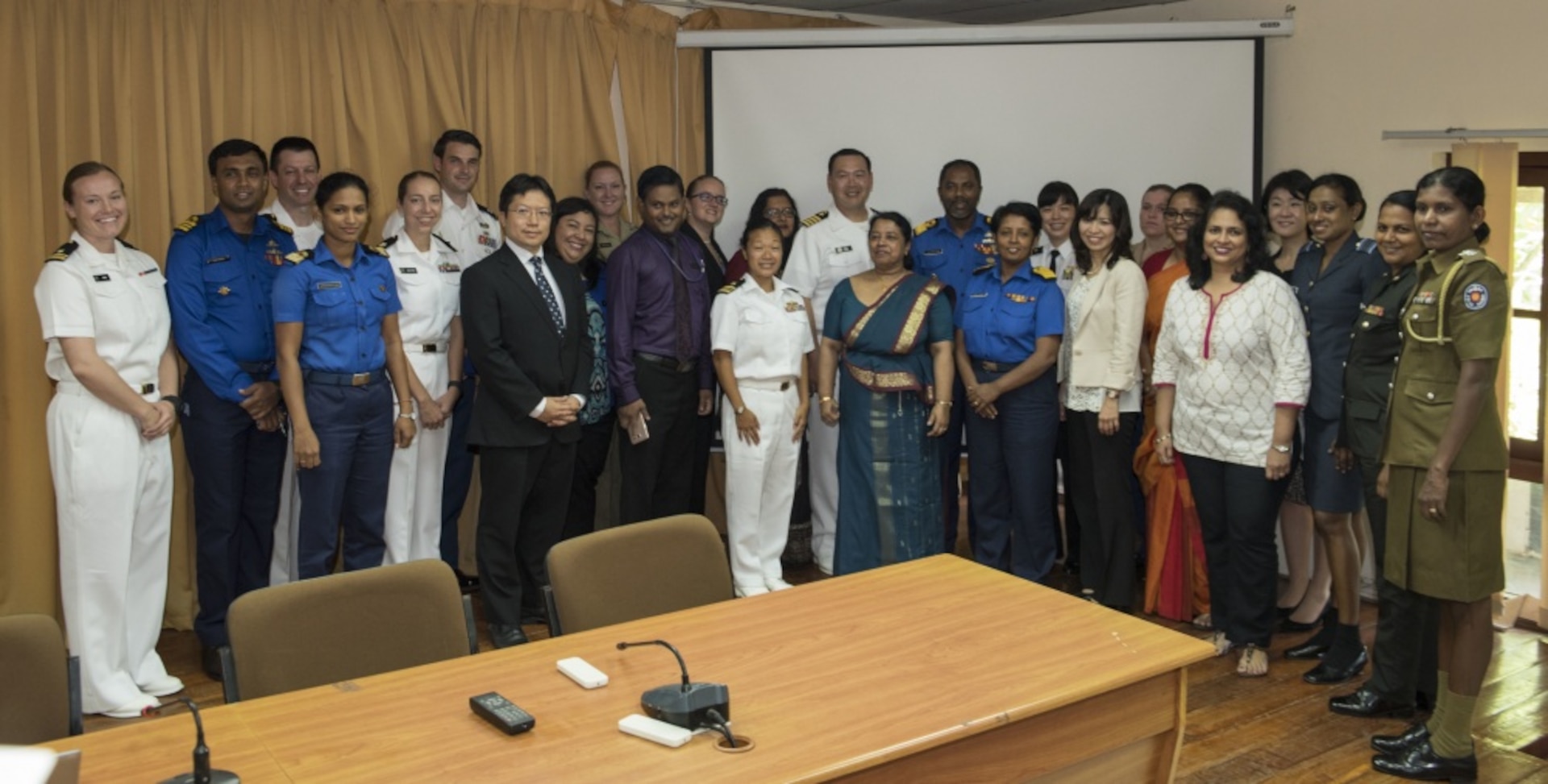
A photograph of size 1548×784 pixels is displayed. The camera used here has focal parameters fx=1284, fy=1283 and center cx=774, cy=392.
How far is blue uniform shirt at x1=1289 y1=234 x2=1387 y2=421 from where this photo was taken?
13.6ft

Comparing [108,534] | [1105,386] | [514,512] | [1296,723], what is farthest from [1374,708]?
[108,534]

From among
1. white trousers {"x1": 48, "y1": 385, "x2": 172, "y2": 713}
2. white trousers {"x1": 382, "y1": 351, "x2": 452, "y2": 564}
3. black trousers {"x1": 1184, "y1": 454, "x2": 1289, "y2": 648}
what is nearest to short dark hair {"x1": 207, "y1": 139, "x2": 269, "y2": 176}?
white trousers {"x1": 382, "y1": 351, "x2": 452, "y2": 564}

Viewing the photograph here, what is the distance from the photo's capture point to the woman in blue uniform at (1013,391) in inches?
193

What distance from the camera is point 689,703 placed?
2166 millimetres

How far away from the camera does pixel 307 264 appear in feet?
13.9

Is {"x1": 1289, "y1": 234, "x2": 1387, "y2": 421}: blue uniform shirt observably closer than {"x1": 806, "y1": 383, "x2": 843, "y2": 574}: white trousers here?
Yes

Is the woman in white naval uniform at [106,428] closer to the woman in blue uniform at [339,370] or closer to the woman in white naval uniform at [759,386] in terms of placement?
the woman in blue uniform at [339,370]

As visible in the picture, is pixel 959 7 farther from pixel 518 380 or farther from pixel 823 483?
pixel 518 380

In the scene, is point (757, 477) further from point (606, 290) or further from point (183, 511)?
point (183, 511)

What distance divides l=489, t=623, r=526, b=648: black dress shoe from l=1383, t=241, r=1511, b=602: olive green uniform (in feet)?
9.55

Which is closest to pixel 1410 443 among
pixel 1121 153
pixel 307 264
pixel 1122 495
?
pixel 1122 495

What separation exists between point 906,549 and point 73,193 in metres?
3.15

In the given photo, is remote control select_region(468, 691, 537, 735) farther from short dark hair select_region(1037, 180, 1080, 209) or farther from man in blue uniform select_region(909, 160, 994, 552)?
short dark hair select_region(1037, 180, 1080, 209)

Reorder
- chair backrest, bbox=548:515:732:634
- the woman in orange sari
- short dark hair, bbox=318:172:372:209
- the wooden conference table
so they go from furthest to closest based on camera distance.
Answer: the woman in orange sari → short dark hair, bbox=318:172:372:209 → chair backrest, bbox=548:515:732:634 → the wooden conference table
